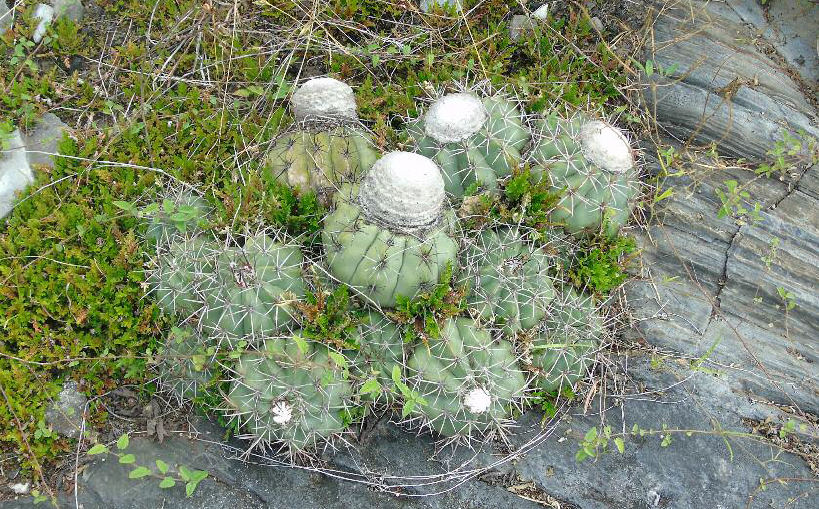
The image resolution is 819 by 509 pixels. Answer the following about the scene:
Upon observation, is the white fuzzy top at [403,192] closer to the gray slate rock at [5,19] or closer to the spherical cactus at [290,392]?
the spherical cactus at [290,392]

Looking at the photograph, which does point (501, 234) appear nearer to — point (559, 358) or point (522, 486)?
point (559, 358)

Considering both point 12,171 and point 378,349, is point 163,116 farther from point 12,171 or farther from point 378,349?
point 378,349

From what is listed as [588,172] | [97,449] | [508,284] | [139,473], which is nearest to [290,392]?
[139,473]

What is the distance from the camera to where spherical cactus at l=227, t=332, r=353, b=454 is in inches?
136

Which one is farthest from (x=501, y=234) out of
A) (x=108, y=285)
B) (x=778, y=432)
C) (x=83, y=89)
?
(x=83, y=89)

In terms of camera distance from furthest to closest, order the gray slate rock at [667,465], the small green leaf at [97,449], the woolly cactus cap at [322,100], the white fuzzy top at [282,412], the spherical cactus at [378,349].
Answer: the woolly cactus cap at [322,100]
the gray slate rock at [667,465]
the spherical cactus at [378,349]
the small green leaf at [97,449]
the white fuzzy top at [282,412]

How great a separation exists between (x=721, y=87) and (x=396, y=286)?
10.5ft

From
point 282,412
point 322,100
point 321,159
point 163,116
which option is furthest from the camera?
point 163,116

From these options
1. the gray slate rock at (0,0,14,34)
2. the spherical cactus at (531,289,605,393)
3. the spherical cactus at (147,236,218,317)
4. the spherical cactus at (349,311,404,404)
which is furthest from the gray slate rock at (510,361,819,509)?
the gray slate rock at (0,0,14,34)

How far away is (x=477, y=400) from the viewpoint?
345 cm

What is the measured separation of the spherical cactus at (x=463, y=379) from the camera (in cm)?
350

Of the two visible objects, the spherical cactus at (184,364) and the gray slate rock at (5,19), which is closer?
the spherical cactus at (184,364)

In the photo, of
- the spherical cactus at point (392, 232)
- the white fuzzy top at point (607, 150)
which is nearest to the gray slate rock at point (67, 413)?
the spherical cactus at point (392, 232)

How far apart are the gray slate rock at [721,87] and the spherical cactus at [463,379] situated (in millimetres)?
2472
